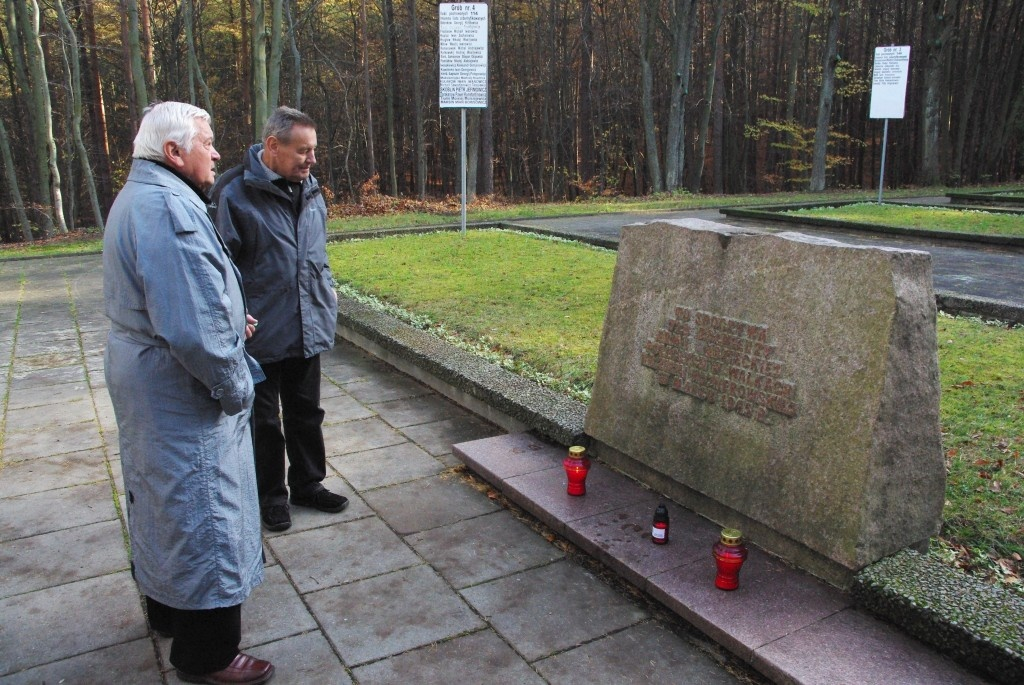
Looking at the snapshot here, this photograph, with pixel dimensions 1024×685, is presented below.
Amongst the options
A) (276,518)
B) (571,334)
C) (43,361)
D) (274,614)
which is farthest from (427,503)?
(43,361)

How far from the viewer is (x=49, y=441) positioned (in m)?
5.01

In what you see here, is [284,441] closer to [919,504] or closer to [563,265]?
[919,504]

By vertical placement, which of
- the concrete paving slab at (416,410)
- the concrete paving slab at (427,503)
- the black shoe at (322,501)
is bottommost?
the concrete paving slab at (427,503)

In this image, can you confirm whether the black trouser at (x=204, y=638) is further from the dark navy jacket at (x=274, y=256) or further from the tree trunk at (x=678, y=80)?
the tree trunk at (x=678, y=80)

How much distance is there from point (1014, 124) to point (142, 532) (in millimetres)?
36795

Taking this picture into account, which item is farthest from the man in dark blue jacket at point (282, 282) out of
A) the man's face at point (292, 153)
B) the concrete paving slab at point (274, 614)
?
the concrete paving slab at point (274, 614)

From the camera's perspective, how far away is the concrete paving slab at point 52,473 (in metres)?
4.31

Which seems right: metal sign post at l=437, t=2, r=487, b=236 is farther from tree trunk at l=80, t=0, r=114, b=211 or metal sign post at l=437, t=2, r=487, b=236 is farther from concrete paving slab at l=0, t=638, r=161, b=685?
tree trunk at l=80, t=0, r=114, b=211

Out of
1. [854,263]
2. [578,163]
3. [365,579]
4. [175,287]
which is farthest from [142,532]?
[578,163]

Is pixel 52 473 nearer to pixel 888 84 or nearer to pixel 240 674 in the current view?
pixel 240 674

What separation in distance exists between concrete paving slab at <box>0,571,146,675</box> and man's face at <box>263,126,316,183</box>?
1862 mm

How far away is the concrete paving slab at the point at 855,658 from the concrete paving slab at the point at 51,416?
181 inches

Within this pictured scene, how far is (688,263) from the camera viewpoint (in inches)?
146

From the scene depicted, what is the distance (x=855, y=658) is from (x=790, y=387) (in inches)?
40.1
